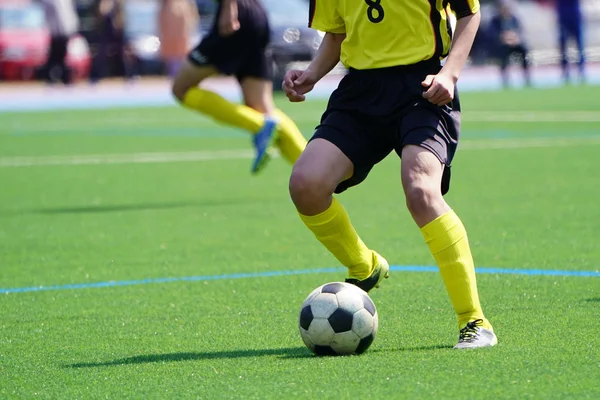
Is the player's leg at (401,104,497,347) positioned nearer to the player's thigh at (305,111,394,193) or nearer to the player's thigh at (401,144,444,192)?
the player's thigh at (401,144,444,192)

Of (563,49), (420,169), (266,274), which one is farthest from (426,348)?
(563,49)

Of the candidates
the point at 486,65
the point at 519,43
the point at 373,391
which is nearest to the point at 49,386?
the point at 373,391

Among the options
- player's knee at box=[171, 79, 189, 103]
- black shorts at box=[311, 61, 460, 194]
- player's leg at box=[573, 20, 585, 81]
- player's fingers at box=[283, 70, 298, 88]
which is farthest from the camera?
player's leg at box=[573, 20, 585, 81]

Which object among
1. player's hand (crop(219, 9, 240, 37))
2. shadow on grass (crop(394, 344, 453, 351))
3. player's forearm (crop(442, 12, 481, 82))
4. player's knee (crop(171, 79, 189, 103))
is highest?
player's forearm (crop(442, 12, 481, 82))

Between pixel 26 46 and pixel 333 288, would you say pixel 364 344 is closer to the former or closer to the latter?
pixel 333 288

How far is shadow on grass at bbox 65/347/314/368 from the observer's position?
211 inches

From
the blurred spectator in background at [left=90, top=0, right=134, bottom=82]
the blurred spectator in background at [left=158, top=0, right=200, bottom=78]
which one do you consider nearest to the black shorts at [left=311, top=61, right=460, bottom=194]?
the blurred spectator in background at [left=158, top=0, right=200, bottom=78]

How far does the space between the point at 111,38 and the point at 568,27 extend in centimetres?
1143

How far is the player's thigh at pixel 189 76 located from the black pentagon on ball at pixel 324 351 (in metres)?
5.56

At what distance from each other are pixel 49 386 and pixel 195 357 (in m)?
0.68

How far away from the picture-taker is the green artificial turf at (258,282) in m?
4.92

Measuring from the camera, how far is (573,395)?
448cm

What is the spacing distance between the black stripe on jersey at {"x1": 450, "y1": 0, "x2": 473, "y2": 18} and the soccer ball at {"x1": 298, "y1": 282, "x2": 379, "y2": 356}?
50.0 inches

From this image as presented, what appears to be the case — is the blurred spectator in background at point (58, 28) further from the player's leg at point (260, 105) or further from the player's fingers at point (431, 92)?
the player's fingers at point (431, 92)
